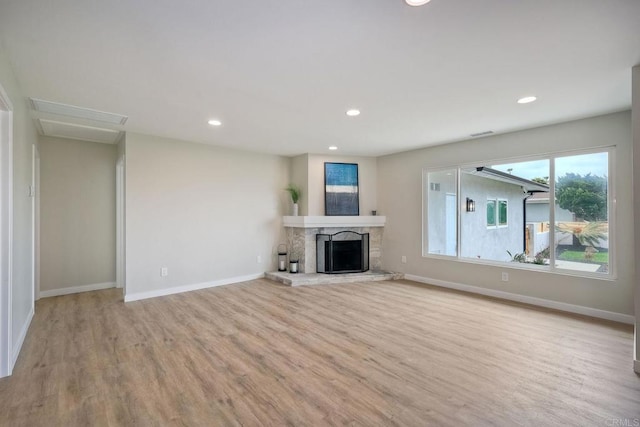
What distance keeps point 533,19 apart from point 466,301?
3.68 meters

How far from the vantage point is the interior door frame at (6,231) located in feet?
7.89

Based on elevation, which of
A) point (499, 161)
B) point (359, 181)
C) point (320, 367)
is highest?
point (499, 161)

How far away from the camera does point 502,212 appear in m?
5.26

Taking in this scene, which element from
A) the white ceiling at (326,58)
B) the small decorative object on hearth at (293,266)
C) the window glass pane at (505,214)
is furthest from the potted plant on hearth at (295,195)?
the window glass pane at (505,214)

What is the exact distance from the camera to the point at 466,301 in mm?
4527

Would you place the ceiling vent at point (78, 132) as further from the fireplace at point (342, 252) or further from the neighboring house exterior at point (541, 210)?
the neighboring house exterior at point (541, 210)

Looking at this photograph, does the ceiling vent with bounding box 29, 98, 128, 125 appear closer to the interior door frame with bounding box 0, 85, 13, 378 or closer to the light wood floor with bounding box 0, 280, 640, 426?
the interior door frame with bounding box 0, 85, 13, 378

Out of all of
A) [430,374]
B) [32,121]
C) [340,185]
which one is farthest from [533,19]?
[32,121]

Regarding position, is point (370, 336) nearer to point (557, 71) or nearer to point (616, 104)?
point (557, 71)

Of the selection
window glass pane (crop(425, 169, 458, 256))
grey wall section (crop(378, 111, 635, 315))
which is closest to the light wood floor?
grey wall section (crop(378, 111, 635, 315))

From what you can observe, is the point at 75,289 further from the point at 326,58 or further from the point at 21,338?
the point at 326,58

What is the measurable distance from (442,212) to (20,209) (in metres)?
5.72

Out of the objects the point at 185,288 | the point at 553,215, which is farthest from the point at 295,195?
the point at 553,215

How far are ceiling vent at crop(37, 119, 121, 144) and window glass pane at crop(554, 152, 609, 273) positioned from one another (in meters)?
6.33
